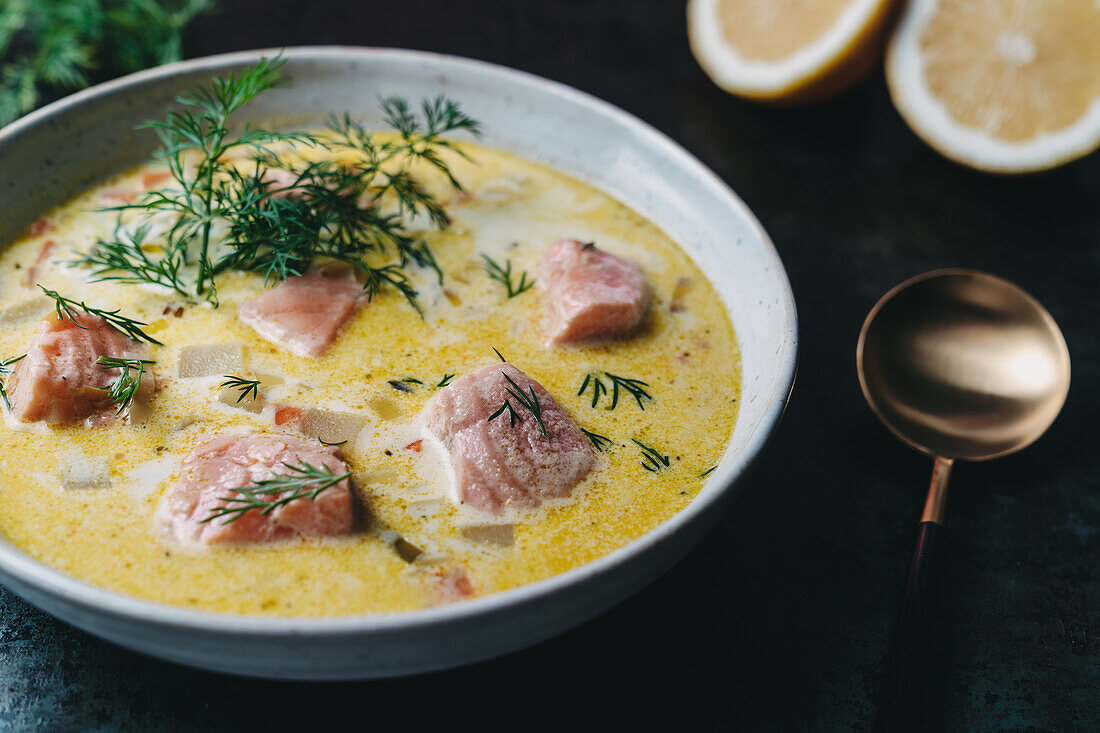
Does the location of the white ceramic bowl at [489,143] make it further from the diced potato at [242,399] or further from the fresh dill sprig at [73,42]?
the fresh dill sprig at [73,42]

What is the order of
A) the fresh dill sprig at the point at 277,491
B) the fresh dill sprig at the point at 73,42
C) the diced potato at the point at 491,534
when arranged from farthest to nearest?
the fresh dill sprig at the point at 73,42
the diced potato at the point at 491,534
the fresh dill sprig at the point at 277,491

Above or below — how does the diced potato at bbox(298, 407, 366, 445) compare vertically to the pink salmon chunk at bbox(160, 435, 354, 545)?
above

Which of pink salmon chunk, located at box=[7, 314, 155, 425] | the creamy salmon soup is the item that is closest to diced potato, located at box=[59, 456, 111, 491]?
the creamy salmon soup

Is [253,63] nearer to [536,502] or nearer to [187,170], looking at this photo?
[187,170]

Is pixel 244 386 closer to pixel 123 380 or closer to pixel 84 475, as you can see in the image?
pixel 123 380

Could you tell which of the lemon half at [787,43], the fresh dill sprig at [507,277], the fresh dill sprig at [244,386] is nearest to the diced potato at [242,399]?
the fresh dill sprig at [244,386]

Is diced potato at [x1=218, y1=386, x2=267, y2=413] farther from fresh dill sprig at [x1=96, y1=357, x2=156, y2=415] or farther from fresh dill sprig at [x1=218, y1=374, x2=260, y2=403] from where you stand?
fresh dill sprig at [x1=96, y1=357, x2=156, y2=415]

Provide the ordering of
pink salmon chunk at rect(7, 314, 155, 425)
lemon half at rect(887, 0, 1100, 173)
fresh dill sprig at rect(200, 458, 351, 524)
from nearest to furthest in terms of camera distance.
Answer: fresh dill sprig at rect(200, 458, 351, 524)
pink salmon chunk at rect(7, 314, 155, 425)
lemon half at rect(887, 0, 1100, 173)

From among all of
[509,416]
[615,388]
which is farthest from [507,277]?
[509,416]
